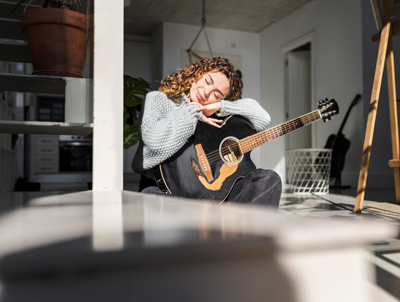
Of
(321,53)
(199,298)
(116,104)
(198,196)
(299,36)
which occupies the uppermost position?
(299,36)

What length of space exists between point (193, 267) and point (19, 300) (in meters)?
0.05

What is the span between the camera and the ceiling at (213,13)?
491cm

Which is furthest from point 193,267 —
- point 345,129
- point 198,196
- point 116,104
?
point 345,129

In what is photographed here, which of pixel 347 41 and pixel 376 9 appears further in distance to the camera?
pixel 347 41

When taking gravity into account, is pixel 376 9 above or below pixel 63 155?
above

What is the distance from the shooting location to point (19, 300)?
0.32 feet

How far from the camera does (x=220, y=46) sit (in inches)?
230

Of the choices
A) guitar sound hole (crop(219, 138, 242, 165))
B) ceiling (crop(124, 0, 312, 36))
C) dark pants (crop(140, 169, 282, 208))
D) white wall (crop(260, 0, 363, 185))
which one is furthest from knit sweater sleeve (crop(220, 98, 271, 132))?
ceiling (crop(124, 0, 312, 36))

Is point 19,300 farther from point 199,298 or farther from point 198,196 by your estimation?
point 198,196

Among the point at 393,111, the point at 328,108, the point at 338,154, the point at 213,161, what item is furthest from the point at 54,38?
the point at 338,154

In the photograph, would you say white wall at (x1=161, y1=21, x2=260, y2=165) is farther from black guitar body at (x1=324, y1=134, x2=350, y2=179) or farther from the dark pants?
the dark pants

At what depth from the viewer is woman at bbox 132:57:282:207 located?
3.70 ft

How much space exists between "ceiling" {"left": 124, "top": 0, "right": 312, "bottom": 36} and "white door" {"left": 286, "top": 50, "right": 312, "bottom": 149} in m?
0.75

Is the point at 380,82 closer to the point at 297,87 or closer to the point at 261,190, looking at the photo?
the point at 261,190
